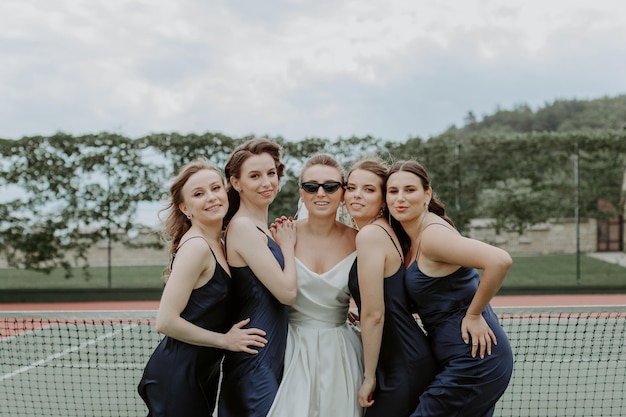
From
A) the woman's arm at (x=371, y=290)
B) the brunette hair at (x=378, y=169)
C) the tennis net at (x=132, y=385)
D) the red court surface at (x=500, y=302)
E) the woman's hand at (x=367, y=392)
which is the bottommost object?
the red court surface at (x=500, y=302)

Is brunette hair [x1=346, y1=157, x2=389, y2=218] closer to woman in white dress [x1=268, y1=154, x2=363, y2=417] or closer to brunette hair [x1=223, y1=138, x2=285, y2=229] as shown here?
woman in white dress [x1=268, y1=154, x2=363, y2=417]

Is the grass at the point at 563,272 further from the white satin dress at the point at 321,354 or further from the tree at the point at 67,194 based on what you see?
the white satin dress at the point at 321,354

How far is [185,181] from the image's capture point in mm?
3752

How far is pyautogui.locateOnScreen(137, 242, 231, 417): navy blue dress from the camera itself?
3537 millimetres

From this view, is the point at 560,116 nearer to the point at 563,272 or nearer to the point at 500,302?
the point at 563,272

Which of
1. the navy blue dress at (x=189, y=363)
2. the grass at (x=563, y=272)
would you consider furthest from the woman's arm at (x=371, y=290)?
the grass at (x=563, y=272)

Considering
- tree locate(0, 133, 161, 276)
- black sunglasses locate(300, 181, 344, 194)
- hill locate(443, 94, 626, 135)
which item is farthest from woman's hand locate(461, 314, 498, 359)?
hill locate(443, 94, 626, 135)

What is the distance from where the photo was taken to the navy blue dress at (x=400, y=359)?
3.47 m

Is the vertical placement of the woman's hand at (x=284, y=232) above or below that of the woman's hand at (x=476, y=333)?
above

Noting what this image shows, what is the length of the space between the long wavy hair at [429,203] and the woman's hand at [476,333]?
53 centimetres

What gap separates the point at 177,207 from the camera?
3836mm

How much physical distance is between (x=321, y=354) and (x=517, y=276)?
14.3 m

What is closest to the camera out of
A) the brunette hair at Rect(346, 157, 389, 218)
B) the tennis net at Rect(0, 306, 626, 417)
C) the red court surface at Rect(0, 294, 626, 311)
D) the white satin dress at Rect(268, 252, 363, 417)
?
the white satin dress at Rect(268, 252, 363, 417)

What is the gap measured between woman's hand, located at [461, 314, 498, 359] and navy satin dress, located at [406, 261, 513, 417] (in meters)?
0.03
